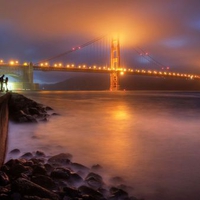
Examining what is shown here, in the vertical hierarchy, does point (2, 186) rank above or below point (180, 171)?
above

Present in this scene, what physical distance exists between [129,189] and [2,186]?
4.60 ft

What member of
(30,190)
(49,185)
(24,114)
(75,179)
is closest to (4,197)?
(30,190)

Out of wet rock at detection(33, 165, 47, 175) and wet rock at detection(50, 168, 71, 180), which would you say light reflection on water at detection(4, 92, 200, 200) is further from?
wet rock at detection(33, 165, 47, 175)

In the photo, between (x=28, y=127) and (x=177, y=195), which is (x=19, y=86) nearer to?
(x=28, y=127)

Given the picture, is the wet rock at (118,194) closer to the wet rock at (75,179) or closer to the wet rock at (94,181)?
the wet rock at (94,181)

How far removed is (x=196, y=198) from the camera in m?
2.80

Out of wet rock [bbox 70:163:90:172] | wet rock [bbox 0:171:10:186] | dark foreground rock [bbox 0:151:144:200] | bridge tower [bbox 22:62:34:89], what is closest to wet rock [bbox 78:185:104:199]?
dark foreground rock [bbox 0:151:144:200]

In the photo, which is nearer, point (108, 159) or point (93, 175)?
point (93, 175)

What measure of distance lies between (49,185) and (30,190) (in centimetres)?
36

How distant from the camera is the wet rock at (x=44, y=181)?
2.70 m

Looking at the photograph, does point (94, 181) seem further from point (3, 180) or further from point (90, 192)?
point (3, 180)

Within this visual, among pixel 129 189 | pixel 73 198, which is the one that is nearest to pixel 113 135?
pixel 129 189

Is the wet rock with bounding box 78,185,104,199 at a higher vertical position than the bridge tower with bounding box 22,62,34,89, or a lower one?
lower

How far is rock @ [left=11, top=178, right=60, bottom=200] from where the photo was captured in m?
2.33
